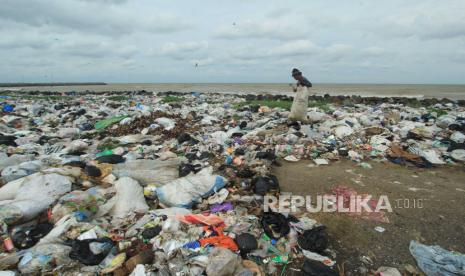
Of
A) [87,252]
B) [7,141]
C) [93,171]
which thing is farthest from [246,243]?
[7,141]

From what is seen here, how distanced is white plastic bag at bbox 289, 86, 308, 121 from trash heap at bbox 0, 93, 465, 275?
71cm

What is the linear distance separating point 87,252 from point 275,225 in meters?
1.60

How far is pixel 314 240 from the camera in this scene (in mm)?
2396

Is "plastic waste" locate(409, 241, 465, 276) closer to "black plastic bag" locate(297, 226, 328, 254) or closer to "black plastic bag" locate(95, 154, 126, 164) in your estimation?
"black plastic bag" locate(297, 226, 328, 254)

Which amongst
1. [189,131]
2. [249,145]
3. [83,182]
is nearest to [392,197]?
[249,145]

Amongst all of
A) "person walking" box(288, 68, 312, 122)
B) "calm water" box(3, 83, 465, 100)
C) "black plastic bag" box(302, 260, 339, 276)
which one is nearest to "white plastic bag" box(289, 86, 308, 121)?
"person walking" box(288, 68, 312, 122)

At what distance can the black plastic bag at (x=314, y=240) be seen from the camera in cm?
235

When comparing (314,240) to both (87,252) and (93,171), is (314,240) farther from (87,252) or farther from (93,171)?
(93,171)

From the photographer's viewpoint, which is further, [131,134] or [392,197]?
[131,134]

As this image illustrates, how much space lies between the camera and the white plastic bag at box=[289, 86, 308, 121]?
20.7 ft

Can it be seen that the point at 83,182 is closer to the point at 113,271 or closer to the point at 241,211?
the point at 113,271

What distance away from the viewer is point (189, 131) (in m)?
6.54

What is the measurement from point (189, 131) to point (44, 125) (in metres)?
4.17

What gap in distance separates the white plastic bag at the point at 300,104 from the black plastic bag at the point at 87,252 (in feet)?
16.9
